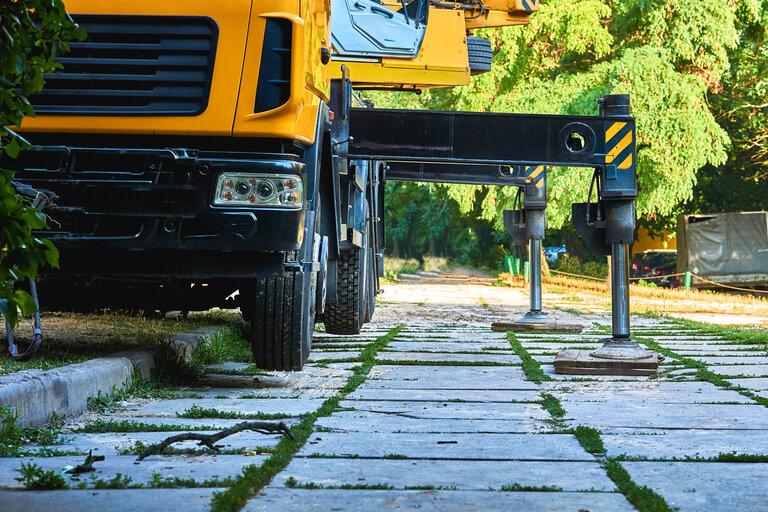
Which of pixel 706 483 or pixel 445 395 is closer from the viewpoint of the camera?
pixel 706 483

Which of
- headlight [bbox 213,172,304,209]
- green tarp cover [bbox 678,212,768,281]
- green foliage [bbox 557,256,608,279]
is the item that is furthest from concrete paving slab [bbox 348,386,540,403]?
green foliage [bbox 557,256,608,279]

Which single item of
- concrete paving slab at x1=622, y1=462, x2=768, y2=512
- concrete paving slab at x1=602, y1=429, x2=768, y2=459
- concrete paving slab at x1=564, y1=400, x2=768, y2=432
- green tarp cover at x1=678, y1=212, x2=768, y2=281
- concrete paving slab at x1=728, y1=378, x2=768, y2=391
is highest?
green tarp cover at x1=678, y1=212, x2=768, y2=281

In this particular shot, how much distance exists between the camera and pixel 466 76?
12328 millimetres

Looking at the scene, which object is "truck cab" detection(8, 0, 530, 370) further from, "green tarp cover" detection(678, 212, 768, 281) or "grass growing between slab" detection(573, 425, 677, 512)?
"green tarp cover" detection(678, 212, 768, 281)

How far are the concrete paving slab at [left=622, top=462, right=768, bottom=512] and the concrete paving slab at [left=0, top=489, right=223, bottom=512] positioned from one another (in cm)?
153

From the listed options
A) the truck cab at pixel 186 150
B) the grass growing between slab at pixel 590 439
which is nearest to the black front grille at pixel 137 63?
the truck cab at pixel 186 150

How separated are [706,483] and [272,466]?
1551 millimetres

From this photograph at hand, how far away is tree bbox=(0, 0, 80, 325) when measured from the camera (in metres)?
3.44

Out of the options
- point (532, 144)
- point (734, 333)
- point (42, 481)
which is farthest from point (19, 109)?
point (734, 333)

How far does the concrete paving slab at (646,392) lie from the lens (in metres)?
6.98

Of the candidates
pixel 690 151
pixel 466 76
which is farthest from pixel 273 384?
pixel 690 151

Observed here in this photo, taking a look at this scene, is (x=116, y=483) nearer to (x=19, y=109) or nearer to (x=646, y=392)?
(x=19, y=109)

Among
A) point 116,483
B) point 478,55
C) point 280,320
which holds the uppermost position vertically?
point 478,55

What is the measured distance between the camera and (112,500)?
12.5ft
